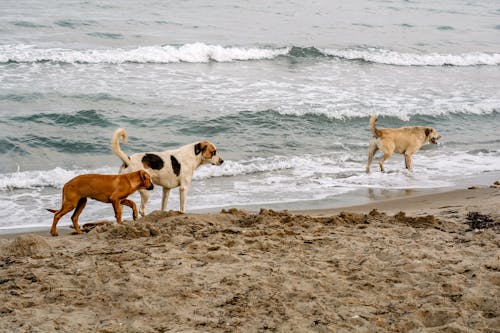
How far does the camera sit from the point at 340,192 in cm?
1082

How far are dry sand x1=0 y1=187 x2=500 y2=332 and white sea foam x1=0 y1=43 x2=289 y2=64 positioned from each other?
50.4 feet

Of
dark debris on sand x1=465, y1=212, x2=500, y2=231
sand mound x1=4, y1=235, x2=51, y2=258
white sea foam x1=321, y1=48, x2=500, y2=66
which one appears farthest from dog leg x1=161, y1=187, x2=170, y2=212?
white sea foam x1=321, y1=48, x2=500, y2=66

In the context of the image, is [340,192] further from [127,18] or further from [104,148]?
[127,18]

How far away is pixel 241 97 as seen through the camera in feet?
60.4

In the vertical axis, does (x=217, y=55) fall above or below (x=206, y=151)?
above

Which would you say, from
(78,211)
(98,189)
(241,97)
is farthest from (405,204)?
(241,97)

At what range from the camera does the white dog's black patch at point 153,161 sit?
862 cm

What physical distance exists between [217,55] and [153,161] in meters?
16.2

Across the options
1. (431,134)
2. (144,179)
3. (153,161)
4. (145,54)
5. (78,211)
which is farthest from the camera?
(145,54)

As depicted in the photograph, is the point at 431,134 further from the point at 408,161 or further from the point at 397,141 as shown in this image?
the point at 397,141

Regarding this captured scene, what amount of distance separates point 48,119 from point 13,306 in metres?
11.1

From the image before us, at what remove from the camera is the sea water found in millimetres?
11422

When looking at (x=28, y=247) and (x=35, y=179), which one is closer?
(x=28, y=247)

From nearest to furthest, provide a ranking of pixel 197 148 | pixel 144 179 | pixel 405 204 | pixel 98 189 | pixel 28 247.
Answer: pixel 28 247 < pixel 98 189 < pixel 144 179 < pixel 197 148 < pixel 405 204
